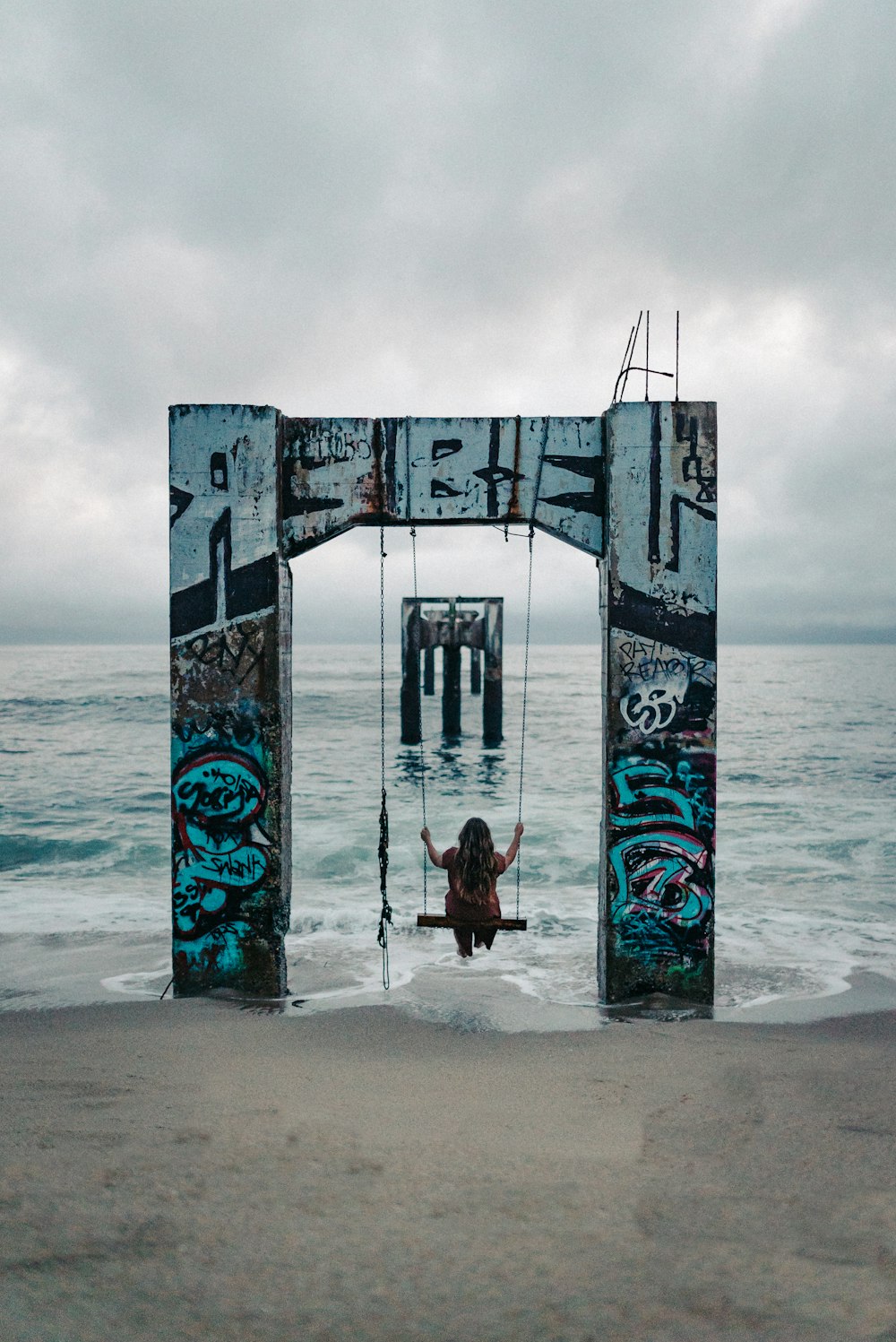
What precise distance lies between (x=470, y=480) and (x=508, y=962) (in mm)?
4991

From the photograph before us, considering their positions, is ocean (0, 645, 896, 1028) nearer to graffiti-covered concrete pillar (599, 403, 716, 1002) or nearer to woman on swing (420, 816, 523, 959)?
woman on swing (420, 816, 523, 959)

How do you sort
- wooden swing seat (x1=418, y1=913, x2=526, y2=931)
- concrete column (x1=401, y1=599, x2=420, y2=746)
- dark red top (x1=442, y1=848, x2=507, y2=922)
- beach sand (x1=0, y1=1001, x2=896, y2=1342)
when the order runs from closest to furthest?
beach sand (x1=0, y1=1001, x2=896, y2=1342), wooden swing seat (x1=418, y1=913, x2=526, y2=931), dark red top (x1=442, y1=848, x2=507, y2=922), concrete column (x1=401, y1=599, x2=420, y2=746)

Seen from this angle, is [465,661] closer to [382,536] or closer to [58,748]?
[58,748]

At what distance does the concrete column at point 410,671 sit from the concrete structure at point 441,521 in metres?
19.7

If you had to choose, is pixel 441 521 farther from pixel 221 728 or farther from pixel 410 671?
pixel 410 671

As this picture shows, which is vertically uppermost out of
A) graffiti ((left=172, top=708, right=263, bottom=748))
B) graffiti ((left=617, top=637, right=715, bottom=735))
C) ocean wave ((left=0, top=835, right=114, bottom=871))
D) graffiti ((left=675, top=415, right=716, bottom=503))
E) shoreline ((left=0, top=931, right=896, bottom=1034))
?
graffiti ((left=675, top=415, right=716, bottom=503))

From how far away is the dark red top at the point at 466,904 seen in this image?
20.3 ft

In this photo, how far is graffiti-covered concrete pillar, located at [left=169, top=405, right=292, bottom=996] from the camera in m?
5.76

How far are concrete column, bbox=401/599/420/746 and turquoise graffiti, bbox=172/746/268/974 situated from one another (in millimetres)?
19737

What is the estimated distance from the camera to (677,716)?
225 inches

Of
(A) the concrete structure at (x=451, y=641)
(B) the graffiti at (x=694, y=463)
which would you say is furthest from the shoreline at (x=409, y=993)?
(A) the concrete structure at (x=451, y=641)

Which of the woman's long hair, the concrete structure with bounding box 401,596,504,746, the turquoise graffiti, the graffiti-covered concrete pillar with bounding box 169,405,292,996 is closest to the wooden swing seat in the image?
the woman's long hair

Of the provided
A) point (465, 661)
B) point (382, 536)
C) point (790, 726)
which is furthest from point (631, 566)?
point (465, 661)

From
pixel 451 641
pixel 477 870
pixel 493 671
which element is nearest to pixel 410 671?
pixel 451 641
